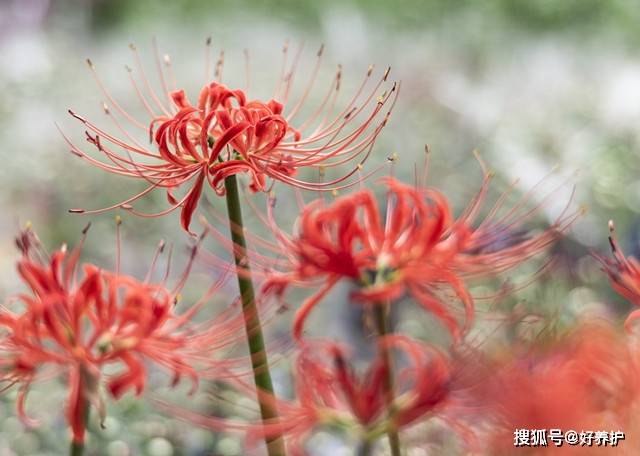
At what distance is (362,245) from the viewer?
56 cm

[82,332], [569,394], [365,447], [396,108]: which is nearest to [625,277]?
[569,394]

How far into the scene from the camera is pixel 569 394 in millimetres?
562

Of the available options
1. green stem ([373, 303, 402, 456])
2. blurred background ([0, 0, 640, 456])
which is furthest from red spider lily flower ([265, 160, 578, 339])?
blurred background ([0, 0, 640, 456])

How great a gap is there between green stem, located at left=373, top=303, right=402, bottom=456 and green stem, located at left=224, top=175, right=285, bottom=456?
0.21 ft

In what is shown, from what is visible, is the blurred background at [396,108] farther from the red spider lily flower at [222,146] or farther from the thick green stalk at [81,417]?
the thick green stalk at [81,417]

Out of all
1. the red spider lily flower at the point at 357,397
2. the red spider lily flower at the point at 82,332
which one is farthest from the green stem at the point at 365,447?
the red spider lily flower at the point at 82,332

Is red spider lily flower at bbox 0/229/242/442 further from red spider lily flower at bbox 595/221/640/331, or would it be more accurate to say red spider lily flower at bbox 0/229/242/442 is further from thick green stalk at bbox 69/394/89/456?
red spider lily flower at bbox 595/221/640/331

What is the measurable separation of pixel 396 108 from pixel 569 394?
2.01 metres

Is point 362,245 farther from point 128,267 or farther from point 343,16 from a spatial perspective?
point 343,16

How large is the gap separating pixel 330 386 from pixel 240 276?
80 millimetres

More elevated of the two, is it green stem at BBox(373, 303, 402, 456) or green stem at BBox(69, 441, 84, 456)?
green stem at BBox(373, 303, 402, 456)

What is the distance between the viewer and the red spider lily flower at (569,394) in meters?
0.55

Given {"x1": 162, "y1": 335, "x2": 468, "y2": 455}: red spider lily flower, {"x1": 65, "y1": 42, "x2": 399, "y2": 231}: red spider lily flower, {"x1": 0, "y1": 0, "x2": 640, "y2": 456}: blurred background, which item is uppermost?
{"x1": 0, "y1": 0, "x2": 640, "y2": 456}: blurred background

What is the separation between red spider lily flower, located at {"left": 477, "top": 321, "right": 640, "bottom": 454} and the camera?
1.81ft
